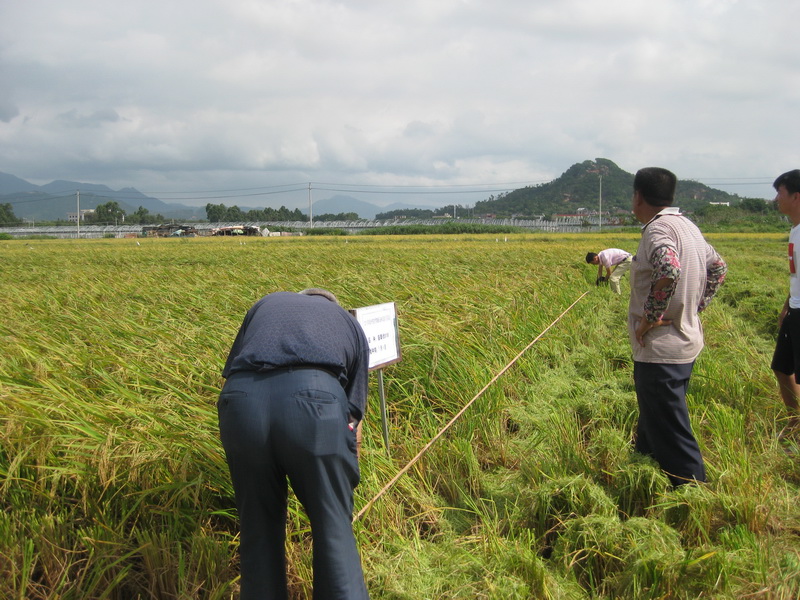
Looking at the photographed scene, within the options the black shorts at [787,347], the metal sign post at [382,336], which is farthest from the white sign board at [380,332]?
the black shorts at [787,347]

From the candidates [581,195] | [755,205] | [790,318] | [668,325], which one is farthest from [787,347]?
[581,195]

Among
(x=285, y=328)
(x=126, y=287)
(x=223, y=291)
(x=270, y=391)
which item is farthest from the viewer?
(x=126, y=287)

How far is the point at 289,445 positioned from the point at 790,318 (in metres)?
3.24

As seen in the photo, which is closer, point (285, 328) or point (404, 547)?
point (285, 328)

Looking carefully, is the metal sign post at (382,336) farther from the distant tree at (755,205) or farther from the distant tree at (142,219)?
the distant tree at (142,219)

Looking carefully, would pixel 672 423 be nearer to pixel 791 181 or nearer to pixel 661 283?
pixel 661 283

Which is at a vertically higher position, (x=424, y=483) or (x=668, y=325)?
(x=668, y=325)

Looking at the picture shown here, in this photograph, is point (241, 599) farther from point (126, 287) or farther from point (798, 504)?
point (126, 287)

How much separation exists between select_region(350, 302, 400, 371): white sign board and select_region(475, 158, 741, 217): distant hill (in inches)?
4585

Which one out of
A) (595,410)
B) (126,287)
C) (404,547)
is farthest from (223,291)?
(404,547)

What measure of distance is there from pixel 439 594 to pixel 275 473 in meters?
0.83

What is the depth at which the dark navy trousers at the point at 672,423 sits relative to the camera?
2.70m

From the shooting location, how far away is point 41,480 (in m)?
2.24

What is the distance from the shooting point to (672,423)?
2.72 metres
